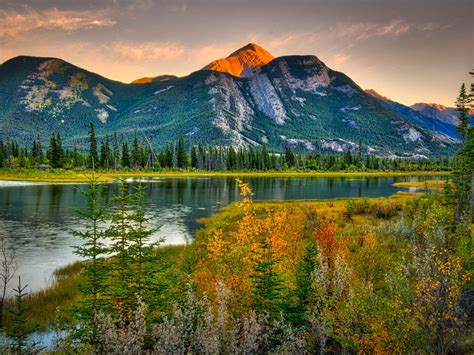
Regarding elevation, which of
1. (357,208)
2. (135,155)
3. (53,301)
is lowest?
(53,301)

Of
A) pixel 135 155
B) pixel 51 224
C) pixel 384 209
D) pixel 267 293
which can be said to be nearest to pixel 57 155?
pixel 135 155

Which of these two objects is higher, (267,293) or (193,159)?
(193,159)

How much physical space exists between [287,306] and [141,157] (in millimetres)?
159091

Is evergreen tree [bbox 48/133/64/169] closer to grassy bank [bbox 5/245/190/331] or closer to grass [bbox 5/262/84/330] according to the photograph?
grassy bank [bbox 5/245/190/331]

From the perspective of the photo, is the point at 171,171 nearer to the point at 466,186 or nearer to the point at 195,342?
the point at 466,186

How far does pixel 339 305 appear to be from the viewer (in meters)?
11.1

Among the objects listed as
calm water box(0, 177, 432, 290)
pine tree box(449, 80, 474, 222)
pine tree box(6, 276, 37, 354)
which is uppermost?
pine tree box(449, 80, 474, 222)

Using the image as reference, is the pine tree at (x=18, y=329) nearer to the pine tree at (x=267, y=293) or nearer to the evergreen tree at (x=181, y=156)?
the pine tree at (x=267, y=293)

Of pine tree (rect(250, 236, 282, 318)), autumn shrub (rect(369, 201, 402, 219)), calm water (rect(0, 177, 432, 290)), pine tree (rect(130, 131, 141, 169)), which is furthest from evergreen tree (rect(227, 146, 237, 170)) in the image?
pine tree (rect(250, 236, 282, 318))

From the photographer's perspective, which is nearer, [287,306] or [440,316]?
[440,316]

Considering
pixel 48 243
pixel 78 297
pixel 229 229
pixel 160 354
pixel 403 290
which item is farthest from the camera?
pixel 229 229

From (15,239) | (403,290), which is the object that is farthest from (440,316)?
(15,239)

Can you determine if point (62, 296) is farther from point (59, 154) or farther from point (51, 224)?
point (59, 154)

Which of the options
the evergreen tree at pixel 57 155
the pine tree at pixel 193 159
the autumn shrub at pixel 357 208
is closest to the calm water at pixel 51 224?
the autumn shrub at pixel 357 208
